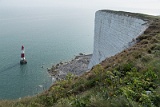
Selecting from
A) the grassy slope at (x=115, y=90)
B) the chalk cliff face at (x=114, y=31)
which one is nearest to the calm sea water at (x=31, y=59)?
the chalk cliff face at (x=114, y=31)

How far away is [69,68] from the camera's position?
36.0 m

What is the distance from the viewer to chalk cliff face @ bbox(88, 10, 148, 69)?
18752 millimetres

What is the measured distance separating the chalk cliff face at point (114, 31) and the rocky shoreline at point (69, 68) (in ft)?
20.0

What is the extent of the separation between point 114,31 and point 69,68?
594 inches

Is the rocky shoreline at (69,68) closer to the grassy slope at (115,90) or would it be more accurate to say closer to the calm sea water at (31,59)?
the calm sea water at (31,59)

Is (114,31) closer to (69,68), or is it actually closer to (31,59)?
(69,68)

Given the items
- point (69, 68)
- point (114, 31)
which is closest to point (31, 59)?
point (69, 68)

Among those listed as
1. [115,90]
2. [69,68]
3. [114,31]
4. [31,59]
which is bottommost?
[69,68]

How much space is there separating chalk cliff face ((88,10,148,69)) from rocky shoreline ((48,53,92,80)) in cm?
611

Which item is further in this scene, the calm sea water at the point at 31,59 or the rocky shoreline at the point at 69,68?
the rocky shoreline at the point at 69,68

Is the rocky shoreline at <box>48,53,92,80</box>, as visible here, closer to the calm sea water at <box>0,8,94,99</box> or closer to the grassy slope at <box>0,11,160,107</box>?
the calm sea water at <box>0,8,94,99</box>

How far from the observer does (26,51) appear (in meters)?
45.4

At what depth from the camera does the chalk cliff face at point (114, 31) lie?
18752 mm

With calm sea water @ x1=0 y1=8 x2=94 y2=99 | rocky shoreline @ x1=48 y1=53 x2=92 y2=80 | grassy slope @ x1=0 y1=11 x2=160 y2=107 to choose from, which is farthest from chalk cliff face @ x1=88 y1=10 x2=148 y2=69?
grassy slope @ x1=0 y1=11 x2=160 y2=107
